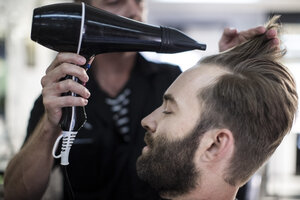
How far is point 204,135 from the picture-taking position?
3.74 ft

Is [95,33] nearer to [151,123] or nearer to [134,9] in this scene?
[151,123]

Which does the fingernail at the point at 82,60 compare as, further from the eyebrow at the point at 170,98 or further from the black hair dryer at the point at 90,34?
the eyebrow at the point at 170,98

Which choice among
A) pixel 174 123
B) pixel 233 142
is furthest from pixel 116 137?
pixel 233 142

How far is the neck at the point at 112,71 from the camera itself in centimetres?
166

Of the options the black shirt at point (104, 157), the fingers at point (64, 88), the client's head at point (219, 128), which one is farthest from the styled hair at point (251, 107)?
the black shirt at point (104, 157)

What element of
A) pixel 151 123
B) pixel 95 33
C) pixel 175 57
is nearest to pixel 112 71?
pixel 151 123

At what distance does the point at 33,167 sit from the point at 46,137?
0.41 feet

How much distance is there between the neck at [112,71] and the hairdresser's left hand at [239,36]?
17.6 inches

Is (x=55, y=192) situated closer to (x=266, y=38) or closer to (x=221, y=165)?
(x=221, y=165)

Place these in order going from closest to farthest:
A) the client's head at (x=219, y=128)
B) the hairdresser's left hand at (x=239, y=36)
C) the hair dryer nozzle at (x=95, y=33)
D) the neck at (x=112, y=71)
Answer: the hair dryer nozzle at (x=95, y=33), the client's head at (x=219, y=128), the hairdresser's left hand at (x=239, y=36), the neck at (x=112, y=71)

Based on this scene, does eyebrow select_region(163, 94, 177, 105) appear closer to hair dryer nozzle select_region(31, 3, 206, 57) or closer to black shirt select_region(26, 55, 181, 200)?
hair dryer nozzle select_region(31, 3, 206, 57)

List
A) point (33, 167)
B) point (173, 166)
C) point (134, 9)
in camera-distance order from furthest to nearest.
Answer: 1. point (134, 9)
2. point (33, 167)
3. point (173, 166)

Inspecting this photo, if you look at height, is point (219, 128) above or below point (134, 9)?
below

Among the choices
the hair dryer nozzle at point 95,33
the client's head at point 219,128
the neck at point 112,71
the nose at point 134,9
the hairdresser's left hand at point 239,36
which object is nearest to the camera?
the hair dryer nozzle at point 95,33
